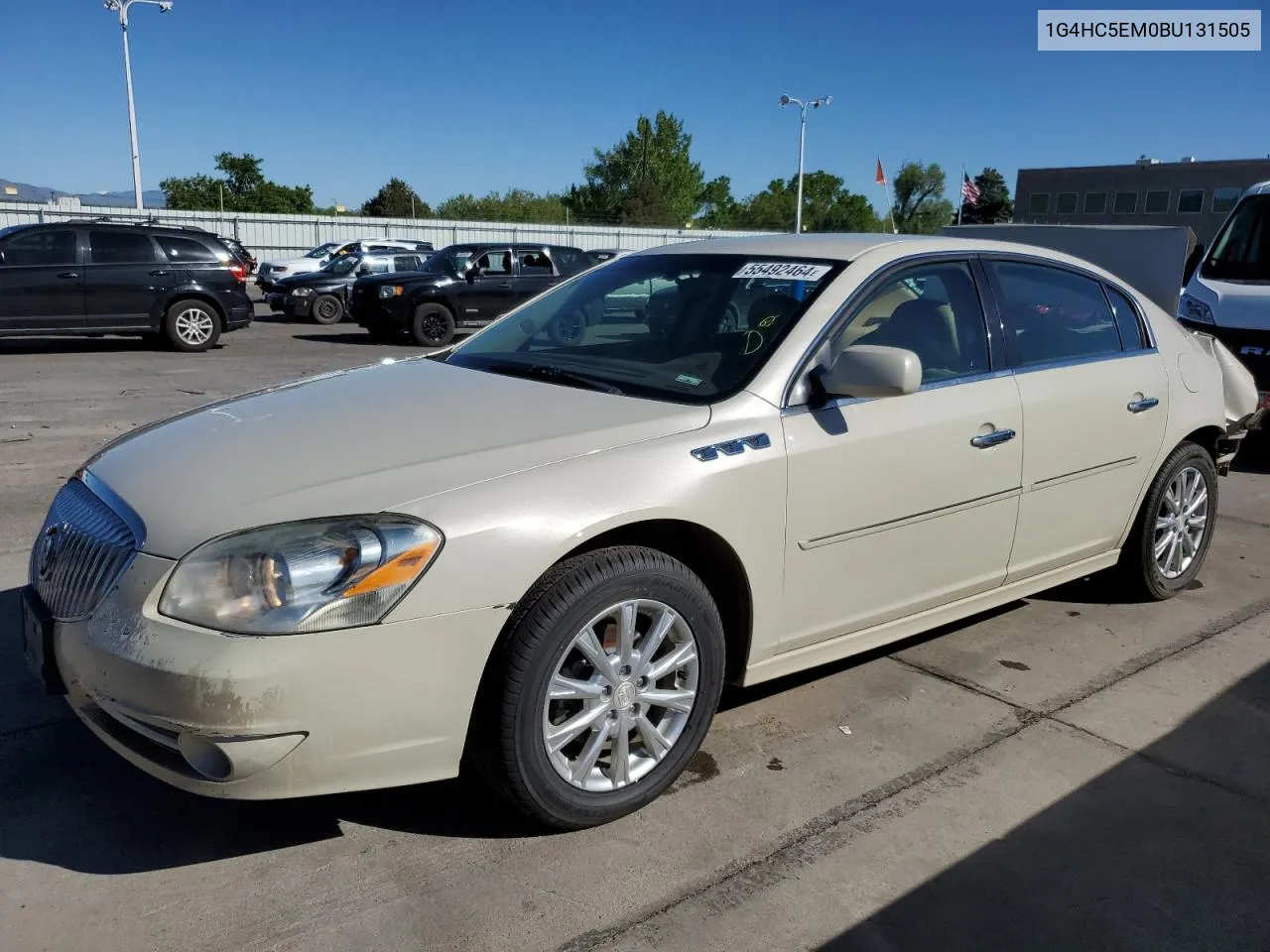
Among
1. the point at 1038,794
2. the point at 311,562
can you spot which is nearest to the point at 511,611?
the point at 311,562

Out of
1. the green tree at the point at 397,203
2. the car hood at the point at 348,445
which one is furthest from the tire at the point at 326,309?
the green tree at the point at 397,203

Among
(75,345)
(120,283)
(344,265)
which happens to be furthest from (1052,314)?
(344,265)

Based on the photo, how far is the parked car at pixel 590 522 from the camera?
2438mm

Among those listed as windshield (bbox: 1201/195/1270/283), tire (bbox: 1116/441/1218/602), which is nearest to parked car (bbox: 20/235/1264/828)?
tire (bbox: 1116/441/1218/602)

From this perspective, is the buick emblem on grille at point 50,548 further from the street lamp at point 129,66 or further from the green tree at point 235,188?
the green tree at point 235,188

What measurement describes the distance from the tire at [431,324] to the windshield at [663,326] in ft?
40.8

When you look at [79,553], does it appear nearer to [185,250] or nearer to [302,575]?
[302,575]

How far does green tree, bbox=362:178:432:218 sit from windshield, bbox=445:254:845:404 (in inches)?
3366

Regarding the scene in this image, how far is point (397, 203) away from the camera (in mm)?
87812

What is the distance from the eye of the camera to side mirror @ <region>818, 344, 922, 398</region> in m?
3.10

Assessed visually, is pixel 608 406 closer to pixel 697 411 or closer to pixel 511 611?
pixel 697 411

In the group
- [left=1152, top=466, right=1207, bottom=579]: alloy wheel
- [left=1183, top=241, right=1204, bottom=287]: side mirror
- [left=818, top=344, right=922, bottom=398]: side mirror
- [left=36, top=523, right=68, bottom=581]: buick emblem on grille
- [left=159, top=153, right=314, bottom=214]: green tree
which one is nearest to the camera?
[left=36, top=523, right=68, bottom=581]: buick emblem on grille

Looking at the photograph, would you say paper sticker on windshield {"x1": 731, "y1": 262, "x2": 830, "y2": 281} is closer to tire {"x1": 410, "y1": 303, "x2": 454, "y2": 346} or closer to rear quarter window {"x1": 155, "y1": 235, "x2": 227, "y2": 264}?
rear quarter window {"x1": 155, "y1": 235, "x2": 227, "y2": 264}

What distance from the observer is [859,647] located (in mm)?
3520
